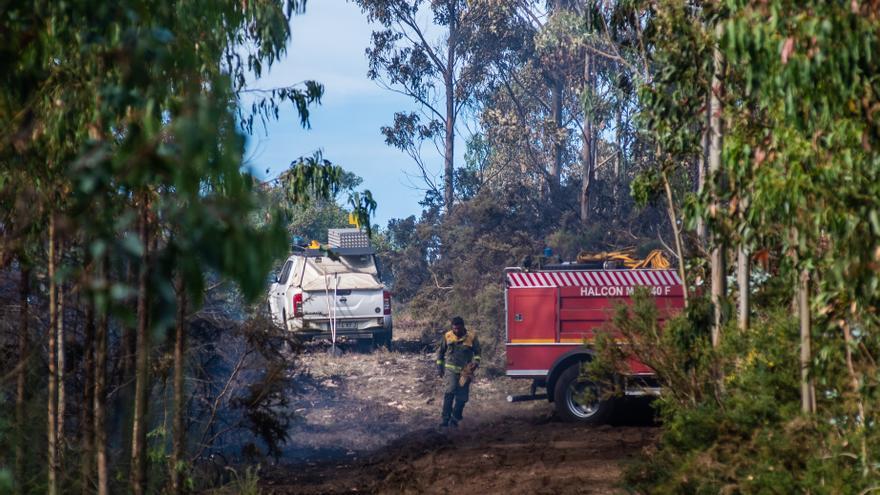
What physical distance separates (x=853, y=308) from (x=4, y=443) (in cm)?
559

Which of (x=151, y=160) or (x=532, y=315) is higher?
(x=151, y=160)

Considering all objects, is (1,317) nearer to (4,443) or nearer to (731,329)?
(4,443)

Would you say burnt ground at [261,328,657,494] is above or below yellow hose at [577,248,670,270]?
below

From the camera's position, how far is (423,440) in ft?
45.5

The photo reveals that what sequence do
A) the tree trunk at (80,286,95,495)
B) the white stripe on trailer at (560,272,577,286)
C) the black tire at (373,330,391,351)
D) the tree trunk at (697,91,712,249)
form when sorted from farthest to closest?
the black tire at (373,330,391,351) < the white stripe on trailer at (560,272,577,286) < the tree trunk at (697,91,712,249) < the tree trunk at (80,286,95,495)

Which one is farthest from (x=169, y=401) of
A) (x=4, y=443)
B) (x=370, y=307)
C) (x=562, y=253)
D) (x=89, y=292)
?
(x=562, y=253)

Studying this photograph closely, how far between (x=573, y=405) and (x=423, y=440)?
7.01 ft

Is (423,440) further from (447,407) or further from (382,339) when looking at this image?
(382,339)

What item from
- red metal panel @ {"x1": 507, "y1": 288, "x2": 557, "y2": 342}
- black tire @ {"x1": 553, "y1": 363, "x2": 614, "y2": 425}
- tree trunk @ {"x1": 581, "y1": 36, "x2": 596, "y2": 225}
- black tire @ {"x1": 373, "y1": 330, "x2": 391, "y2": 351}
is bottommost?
black tire @ {"x1": 553, "y1": 363, "x2": 614, "y2": 425}

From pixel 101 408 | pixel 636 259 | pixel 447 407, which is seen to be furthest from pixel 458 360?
pixel 101 408

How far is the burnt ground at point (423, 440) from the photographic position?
11.0 metres

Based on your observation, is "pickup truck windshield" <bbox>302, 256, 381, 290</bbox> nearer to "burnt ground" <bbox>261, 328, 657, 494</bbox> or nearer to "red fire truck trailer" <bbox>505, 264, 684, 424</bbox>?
"burnt ground" <bbox>261, 328, 657, 494</bbox>

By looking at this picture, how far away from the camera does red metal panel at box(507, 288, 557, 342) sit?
1465 cm

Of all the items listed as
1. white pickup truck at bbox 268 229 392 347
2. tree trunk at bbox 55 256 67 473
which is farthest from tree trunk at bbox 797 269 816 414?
white pickup truck at bbox 268 229 392 347
